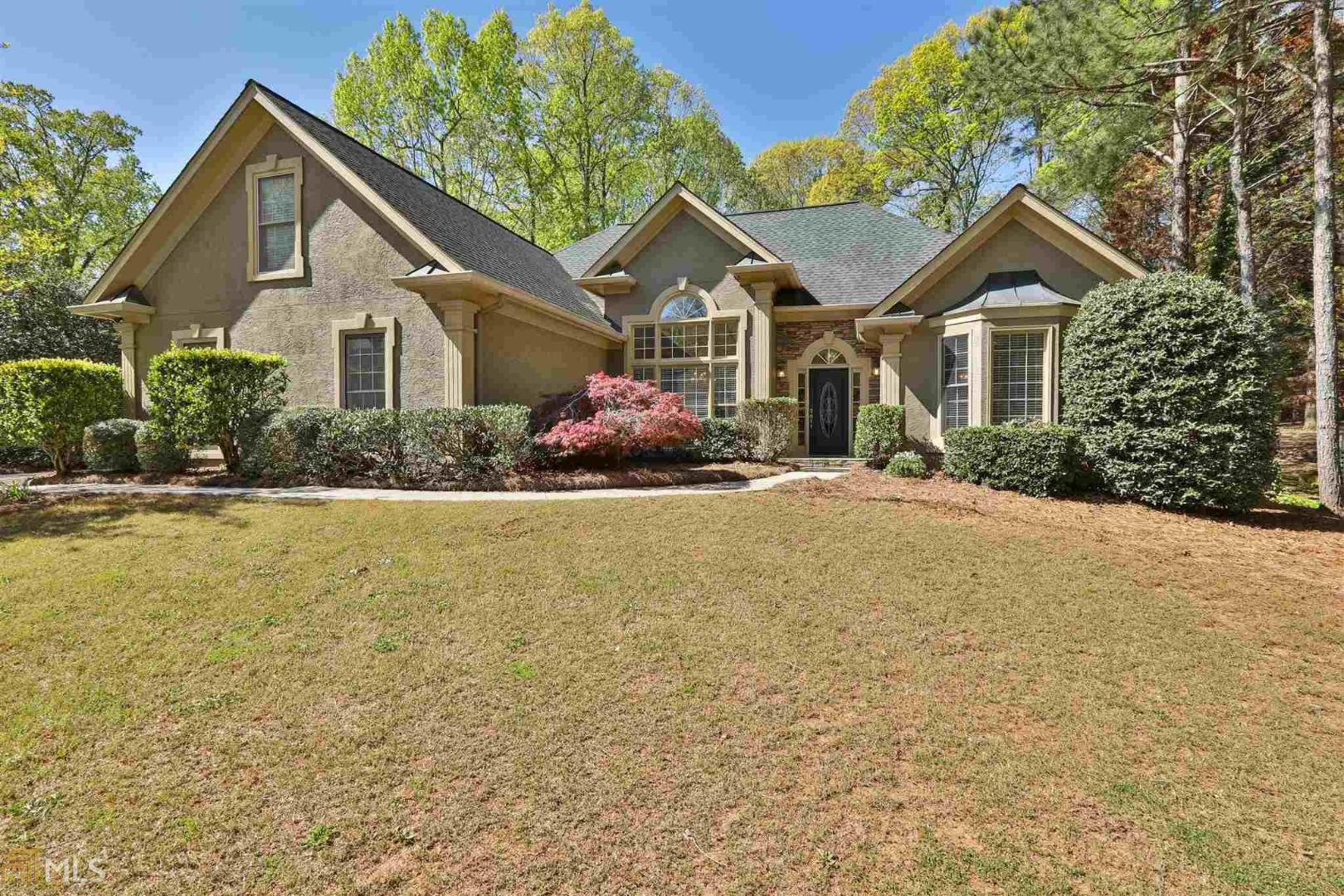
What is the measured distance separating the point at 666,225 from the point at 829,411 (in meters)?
6.39

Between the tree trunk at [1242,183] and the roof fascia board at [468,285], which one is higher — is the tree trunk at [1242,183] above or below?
above

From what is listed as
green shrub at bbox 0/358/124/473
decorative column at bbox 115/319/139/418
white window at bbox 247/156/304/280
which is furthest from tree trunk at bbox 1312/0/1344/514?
decorative column at bbox 115/319/139/418

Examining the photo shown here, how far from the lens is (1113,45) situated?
9656mm

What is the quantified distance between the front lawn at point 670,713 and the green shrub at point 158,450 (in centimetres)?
462

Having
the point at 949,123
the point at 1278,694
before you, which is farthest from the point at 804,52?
the point at 1278,694

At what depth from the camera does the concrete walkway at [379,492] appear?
8.22m

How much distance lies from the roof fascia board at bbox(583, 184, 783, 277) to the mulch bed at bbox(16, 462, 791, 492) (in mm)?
6278

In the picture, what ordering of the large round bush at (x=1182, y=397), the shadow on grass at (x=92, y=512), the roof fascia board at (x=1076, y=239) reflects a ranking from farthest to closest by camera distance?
the roof fascia board at (x=1076, y=239)
the large round bush at (x=1182, y=397)
the shadow on grass at (x=92, y=512)

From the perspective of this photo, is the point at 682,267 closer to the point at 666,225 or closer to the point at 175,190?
the point at 666,225

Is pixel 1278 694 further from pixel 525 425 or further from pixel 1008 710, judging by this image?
pixel 525 425

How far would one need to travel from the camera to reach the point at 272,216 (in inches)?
454

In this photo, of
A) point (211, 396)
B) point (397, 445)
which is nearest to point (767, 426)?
point (397, 445)

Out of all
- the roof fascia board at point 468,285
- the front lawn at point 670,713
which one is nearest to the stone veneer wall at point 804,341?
the roof fascia board at point 468,285

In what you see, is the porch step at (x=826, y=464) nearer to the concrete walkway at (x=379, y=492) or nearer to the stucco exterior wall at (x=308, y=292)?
the concrete walkway at (x=379, y=492)
